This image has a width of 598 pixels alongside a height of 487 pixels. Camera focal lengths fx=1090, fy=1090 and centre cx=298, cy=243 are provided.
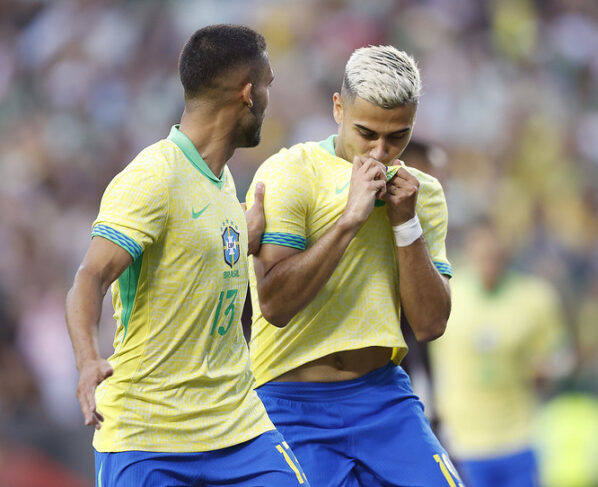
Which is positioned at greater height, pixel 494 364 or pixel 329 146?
pixel 329 146

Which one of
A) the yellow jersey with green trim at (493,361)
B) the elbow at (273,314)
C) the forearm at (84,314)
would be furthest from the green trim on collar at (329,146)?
the yellow jersey with green trim at (493,361)

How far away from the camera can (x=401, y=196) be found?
13.9 feet

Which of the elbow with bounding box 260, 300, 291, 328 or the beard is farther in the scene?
the elbow with bounding box 260, 300, 291, 328

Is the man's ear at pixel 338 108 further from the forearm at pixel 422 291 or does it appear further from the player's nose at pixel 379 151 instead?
the forearm at pixel 422 291

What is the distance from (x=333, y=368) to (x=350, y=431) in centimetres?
26

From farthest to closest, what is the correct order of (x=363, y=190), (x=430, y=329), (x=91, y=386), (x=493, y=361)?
(x=493, y=361) < (x=430, y=329) < (x=363, y=190) < (x=91, y=386)

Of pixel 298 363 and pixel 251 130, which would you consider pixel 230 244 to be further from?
pixel 298 363

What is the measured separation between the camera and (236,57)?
156 inches

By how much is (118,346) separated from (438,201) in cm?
160

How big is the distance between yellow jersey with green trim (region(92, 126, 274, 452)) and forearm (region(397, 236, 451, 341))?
825 mm

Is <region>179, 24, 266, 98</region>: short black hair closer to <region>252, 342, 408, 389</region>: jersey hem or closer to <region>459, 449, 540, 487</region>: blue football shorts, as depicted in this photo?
<region>252, 342, 408, 389</region>: jersey hem

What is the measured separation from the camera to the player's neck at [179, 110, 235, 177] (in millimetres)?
3908

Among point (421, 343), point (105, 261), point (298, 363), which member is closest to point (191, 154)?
point (105, 261)

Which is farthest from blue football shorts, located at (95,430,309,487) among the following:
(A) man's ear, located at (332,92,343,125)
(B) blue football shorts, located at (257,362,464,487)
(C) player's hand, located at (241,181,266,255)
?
(A) man's ear, located at (332,92,343,125)
